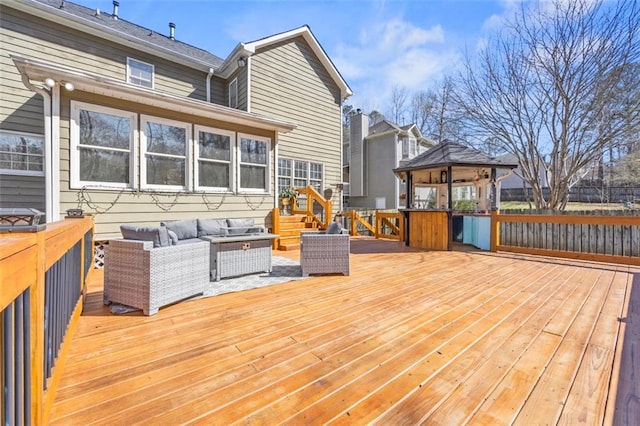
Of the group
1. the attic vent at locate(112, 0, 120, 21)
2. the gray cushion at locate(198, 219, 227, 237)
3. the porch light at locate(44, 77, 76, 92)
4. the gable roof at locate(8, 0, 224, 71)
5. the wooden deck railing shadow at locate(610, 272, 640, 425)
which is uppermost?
the attic vent at locate(112, 0, 120, 21)

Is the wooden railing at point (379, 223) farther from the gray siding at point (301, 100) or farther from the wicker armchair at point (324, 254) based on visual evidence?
the wicker armchair at point (324, 254)

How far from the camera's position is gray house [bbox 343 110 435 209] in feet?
54.8

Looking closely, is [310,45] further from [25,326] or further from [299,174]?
[25,326]

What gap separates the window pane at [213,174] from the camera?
263 inches

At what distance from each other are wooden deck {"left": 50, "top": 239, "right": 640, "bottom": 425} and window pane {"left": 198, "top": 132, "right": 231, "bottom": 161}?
3.81 meters

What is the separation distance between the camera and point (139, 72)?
342 inches

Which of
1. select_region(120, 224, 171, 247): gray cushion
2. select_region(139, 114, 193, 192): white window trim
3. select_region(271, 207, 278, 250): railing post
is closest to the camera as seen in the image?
select_region(120, 224, 171, 247): gray cushion

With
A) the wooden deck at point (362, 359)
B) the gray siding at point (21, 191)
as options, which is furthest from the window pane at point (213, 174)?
the gray siding at point (21, 191)

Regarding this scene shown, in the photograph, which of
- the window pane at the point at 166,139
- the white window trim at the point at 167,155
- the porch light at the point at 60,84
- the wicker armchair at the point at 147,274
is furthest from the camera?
the window pane at the point at 166,139

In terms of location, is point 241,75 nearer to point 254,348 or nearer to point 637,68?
point 254,348

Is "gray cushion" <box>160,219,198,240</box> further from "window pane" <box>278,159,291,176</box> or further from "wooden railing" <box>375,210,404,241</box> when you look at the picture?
"wooden railing" <box>375,210,404,241</box>

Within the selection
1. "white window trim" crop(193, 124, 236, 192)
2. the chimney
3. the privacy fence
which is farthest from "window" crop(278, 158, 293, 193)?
the privacy fence

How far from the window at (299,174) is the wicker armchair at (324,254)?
5.25 metres

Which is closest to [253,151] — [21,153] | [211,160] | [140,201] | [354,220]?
[211,160]
